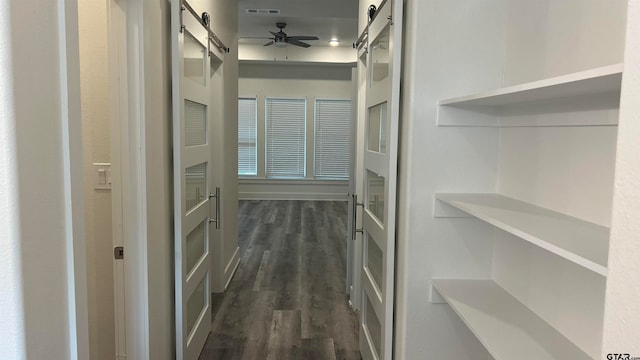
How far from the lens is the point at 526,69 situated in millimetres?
1745

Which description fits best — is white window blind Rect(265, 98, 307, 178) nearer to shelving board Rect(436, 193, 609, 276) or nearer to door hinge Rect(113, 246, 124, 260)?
door hinge Rect(113, 246, 124, 260)

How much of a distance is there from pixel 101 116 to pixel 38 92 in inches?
52.4

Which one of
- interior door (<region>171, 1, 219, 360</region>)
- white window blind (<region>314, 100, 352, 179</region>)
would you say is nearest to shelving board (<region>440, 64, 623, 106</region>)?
interior door (<region>171, 1, 219, 360</region>)

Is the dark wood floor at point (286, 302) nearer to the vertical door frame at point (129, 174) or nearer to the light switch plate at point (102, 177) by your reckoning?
the vertical door frame at point (129, 174)

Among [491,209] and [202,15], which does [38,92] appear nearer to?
[491,209]

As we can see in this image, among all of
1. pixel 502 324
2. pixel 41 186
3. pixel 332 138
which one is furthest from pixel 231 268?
pixel 332 138

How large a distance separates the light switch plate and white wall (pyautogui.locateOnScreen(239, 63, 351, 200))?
24.0 feet

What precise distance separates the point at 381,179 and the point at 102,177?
5.16 feet

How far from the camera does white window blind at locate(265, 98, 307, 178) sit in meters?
9.88

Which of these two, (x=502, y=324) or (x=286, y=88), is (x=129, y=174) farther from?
(x=286, y=88)

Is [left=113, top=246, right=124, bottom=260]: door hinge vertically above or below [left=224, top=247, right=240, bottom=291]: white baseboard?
above

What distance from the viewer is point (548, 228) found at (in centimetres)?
126

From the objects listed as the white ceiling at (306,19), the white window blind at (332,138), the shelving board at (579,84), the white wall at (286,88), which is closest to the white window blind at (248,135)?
the white wall at (286,88)

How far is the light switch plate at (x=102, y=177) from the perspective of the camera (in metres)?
2.42
